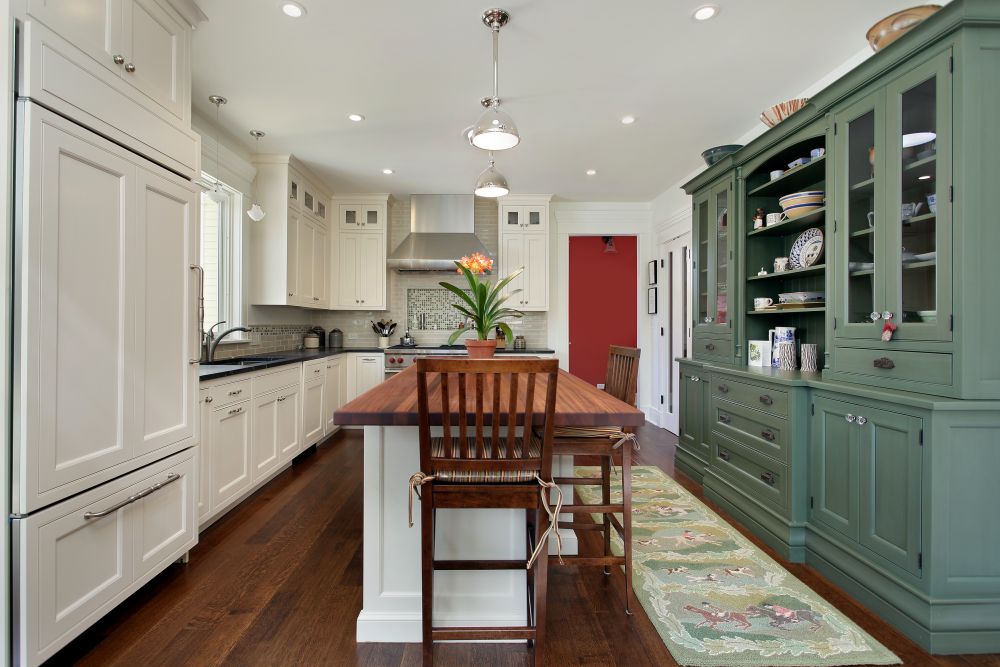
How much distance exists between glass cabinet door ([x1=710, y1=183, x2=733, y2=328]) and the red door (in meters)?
3.28

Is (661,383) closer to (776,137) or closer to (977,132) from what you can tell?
(776,137)

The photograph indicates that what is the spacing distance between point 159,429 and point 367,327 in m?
3.75

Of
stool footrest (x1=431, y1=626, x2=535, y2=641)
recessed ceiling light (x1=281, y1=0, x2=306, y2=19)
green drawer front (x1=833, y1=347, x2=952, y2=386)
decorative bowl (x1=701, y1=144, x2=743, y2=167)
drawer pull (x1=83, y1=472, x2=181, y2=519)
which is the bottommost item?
stool footrest (x1=431, y1=626, x2=535, y2=641)

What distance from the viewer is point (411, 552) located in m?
1.70

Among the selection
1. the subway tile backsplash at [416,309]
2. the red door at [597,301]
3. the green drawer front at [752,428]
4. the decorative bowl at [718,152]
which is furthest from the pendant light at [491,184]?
the red door at [597,301]

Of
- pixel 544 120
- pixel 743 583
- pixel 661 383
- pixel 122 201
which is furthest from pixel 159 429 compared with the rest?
pixel 661 383

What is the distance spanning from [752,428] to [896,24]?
1977 mm

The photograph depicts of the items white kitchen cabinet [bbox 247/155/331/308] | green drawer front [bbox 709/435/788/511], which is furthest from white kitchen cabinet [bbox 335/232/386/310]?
green drawer front [bbox 709/435/788/511]

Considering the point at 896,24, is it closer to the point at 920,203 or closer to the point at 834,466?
the point at 920,203

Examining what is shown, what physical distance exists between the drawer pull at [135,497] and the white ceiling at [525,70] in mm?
2186

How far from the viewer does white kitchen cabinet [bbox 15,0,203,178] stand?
1.42 m

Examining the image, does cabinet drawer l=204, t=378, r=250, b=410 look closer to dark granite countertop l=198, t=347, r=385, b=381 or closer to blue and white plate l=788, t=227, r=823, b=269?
dark granite countertop l=198, t=347, r=385, b=381

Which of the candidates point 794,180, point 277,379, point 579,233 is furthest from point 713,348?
point 277,379

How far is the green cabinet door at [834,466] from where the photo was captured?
2010 millimetres
